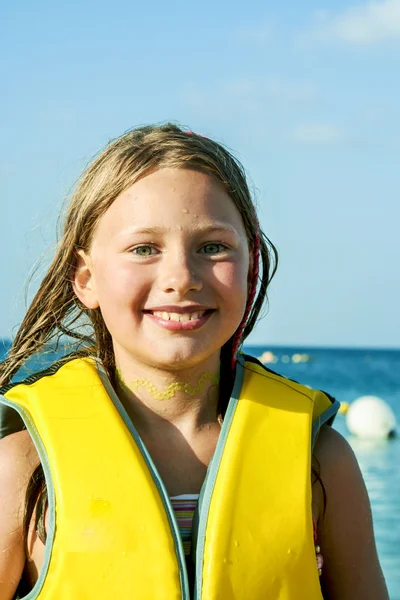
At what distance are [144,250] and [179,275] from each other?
5.7 inches

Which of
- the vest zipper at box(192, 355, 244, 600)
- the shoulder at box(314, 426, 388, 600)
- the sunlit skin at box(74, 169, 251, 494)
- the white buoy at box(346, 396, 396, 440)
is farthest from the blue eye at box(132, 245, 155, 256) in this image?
the white buoy at box(346, 396, 396, 440)

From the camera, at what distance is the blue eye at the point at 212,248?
2.60 m

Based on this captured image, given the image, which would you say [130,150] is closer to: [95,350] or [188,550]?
[95,350]

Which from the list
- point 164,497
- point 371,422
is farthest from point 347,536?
point 371,422

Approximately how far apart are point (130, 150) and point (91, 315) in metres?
0.56

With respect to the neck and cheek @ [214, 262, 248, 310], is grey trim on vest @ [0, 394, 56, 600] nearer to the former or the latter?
the neck

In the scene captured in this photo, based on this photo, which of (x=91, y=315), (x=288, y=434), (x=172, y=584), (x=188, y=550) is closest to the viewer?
(x=172, y=584)

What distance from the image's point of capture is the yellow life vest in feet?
7.91

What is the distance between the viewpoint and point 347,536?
2682 millimetres

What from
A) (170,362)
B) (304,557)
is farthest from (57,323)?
(304,557)

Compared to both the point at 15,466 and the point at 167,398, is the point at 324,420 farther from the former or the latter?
the point at 15,466

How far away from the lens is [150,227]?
256 centimetres

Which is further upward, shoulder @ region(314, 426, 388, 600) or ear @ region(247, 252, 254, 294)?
ear @ region(247, 252, 254, 294)

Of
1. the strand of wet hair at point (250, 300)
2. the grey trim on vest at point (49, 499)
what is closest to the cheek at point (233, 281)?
the strand of wet hair at point (250, 300)
